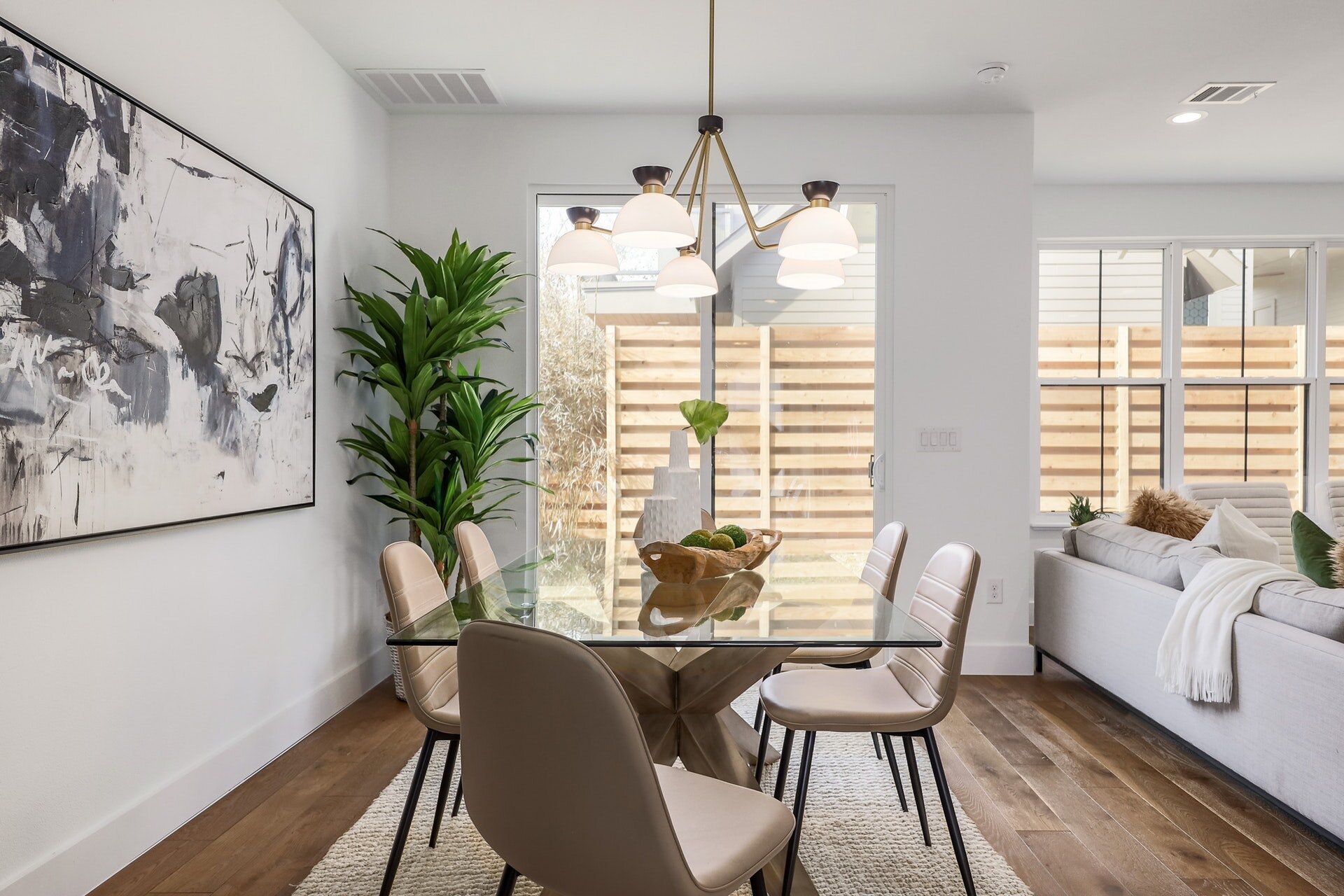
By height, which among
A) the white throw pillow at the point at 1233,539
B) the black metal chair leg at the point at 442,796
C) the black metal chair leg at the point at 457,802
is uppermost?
the white throw pillow at the point at 1233,539

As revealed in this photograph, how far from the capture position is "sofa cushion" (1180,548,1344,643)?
2.22 m

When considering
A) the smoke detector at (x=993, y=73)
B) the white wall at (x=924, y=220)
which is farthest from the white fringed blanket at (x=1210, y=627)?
the smoke detector at (x=993, y=73)

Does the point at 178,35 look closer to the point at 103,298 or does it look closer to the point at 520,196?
the point at 103,298

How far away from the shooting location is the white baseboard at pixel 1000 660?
394 centimetres

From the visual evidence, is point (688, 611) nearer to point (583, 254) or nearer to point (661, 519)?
point (661, 519)

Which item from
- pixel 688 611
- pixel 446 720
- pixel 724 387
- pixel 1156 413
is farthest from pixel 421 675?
pixel 1156 413

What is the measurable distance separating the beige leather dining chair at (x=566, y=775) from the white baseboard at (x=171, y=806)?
4.37ft

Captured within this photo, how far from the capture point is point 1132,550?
3.31m

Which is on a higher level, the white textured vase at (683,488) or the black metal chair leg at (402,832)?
the white textured vase at (683,488)

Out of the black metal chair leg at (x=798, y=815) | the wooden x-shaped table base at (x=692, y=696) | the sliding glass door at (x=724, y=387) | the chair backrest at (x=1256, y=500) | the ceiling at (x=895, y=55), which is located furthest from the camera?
the chair backrest at (x=1256, y=500)

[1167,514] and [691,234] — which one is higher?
[691,234]

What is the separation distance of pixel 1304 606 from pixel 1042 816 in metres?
0.94

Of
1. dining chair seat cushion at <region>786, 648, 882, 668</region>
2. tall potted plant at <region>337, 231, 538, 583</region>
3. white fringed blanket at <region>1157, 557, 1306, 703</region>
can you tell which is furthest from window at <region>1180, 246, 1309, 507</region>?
tall potted plant at <region>337, 231, 538, 583</region>

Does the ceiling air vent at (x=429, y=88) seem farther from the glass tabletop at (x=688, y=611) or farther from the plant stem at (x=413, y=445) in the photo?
the glass tabletop at (x=688, y=611)
